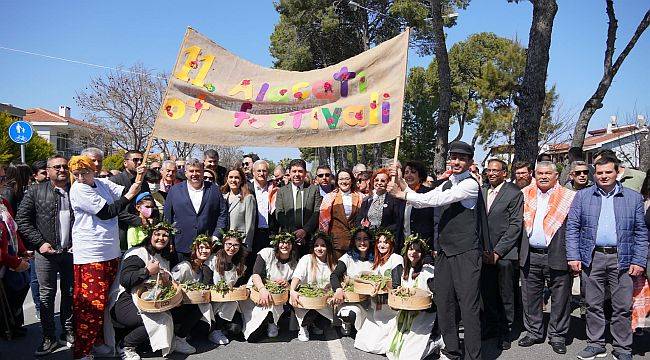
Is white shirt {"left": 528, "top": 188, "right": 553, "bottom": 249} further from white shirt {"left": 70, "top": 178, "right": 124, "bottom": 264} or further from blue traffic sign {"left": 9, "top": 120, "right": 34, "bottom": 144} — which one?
blue traffic sign {"left": 9, "top": 120, "right": 34, "bottom": 144}

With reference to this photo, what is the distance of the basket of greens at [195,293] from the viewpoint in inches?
202

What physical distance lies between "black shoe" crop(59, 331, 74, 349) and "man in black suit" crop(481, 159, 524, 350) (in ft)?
15.0

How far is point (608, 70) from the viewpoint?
36.1 ft

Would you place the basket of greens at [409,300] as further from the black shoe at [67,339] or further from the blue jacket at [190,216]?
the black shoe at [67,339]

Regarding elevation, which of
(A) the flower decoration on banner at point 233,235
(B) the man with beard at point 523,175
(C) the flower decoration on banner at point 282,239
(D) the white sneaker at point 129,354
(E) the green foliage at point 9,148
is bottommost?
(D) the white sneaker at point 129,354

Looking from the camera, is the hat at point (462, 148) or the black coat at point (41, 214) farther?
the black coat at point (41, 214)

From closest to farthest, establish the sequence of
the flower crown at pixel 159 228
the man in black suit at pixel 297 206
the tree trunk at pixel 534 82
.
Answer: the flower crown at pixel 159 228 < the man in black suit at pixel 297 206 < the tree trunk at pixel 534 82

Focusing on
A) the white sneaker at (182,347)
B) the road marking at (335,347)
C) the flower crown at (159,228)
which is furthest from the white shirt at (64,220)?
the road marking at (335,347)

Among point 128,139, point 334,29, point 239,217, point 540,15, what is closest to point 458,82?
point 334,29

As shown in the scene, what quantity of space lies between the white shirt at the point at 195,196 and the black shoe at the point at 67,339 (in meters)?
1.90

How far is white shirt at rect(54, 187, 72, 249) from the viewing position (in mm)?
5129

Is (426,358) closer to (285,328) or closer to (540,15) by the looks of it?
(285,328)

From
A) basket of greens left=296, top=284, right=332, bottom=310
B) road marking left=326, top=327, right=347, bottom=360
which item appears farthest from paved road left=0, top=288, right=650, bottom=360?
basket of greens left=296, top=284, right=332, bottom=310

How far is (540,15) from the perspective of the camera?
352 inches
